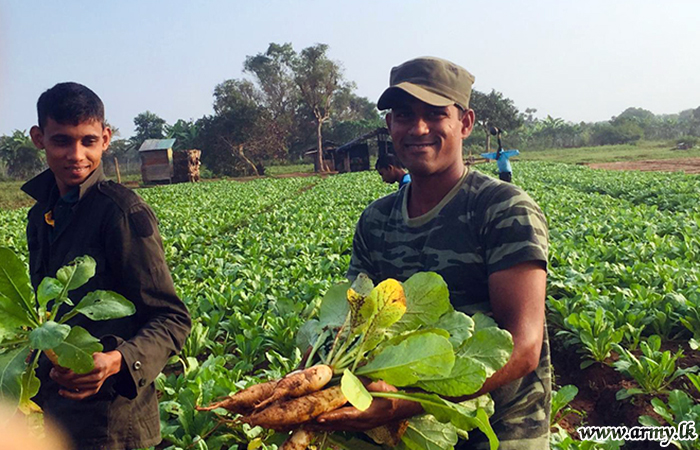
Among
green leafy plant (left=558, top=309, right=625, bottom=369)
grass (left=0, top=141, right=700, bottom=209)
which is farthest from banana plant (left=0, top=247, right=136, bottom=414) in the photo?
grass (left=0, top=141, right=700, bottom=209)

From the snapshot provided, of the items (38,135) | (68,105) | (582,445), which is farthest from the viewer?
(582,445)

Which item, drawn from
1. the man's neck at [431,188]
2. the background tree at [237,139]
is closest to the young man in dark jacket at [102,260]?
the man's neck at [431,188]

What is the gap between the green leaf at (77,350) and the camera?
1.35 metres

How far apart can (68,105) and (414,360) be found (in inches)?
66.6

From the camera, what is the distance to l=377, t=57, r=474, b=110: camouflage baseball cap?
185 centimetres

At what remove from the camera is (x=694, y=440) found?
314 centimetres

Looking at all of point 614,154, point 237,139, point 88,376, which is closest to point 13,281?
point 88,376

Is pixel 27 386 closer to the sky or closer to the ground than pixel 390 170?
closer to the ground

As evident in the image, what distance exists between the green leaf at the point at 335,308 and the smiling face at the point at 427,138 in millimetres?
573

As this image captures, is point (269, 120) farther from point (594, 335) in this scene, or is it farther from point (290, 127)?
point (594, 335)

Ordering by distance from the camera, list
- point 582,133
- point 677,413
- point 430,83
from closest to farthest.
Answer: point 430,83 < point 677,413 < point 582,133

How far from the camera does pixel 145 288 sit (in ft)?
6.65

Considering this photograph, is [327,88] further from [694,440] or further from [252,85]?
[694,440]

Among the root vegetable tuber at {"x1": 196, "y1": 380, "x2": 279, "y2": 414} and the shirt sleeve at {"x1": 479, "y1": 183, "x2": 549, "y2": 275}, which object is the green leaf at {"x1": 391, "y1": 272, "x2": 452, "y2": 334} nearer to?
the shirt sleeve at {"x1": 479, "y1": 183, "x2": 549, "y2": 275}
